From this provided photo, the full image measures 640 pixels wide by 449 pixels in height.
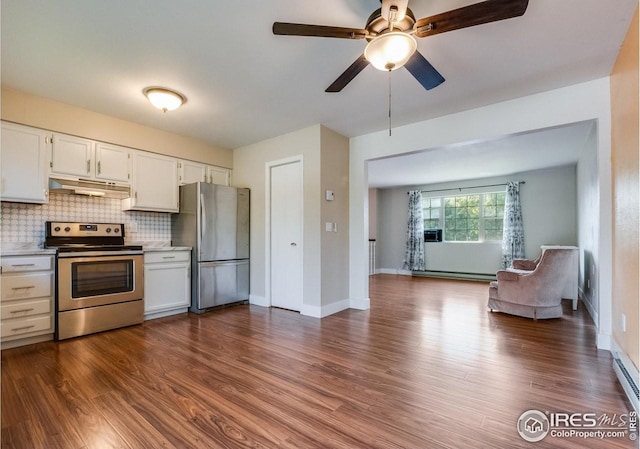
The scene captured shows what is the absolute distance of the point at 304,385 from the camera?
6.98 ft

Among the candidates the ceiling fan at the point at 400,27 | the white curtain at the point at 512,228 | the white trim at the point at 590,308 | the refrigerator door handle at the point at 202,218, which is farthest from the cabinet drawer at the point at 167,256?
the white curtain at the point at 512,228

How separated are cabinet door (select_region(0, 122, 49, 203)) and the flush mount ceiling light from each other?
125 cm

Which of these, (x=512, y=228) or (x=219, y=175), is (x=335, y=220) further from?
(x=512, y=228)

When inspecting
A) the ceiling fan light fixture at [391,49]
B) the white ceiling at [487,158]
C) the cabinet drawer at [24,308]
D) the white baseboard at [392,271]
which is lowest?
the white baseboard at [392,271]

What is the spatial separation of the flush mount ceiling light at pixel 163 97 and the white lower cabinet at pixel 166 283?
5.95 ft

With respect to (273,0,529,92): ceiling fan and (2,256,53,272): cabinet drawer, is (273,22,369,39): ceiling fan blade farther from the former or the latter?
(2,256,53,272): cabinet drawer

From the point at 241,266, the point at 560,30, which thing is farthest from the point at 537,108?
the point at 241,266

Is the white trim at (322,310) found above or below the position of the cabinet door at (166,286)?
below

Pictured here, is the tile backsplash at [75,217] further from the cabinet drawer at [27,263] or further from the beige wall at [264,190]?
the beige wall at [264,190]

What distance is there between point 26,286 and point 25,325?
0.37 meters

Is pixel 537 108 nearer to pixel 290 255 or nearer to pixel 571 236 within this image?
pixel 290 255

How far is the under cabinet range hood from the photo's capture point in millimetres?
3236

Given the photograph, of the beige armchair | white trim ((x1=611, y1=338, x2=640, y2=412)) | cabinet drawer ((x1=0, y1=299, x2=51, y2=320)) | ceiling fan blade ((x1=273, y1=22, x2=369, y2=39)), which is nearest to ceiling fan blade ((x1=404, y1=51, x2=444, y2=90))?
ceiling fan blade ((x1=273, y1=22, x2=369, y2=39))

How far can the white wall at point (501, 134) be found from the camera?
2.77m
